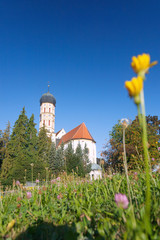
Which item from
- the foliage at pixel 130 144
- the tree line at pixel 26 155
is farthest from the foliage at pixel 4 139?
the foliage at pixel 130 144

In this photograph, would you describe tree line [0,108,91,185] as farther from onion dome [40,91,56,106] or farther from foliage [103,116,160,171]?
onion dome [40,91,56,106]

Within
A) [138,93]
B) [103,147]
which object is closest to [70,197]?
[138,93]

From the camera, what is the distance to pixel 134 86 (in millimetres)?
815

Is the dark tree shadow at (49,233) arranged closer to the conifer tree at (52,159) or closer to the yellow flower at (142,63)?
the yellow flower at (142,63)

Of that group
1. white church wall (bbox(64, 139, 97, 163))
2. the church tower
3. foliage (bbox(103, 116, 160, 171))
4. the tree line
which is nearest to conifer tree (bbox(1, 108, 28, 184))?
the tree line

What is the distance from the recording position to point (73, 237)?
4.00 feet

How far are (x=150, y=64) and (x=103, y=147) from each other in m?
19.5

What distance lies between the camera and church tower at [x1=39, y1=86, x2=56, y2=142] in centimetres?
6240

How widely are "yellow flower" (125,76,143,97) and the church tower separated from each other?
62.0 meters

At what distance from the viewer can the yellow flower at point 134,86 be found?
807 mm

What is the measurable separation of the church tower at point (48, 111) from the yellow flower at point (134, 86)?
2440 inches

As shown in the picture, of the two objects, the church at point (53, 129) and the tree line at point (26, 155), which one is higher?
the church at point (53, 129)

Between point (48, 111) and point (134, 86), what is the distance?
63.9 metres

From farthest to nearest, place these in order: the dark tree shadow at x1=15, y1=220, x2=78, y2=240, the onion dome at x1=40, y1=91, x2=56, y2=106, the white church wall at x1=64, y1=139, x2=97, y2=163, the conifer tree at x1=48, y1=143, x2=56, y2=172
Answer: the onion dome at x1=40, y1=91, x2=56, y2=106
the white church wall at x1=64, y1=139, x2=97, y2=163
the conifer tree at x1=48, y1=143, x2=56, y2=172
the dark tree shadow at x1=15, y1=220, x2=78, y2=240
